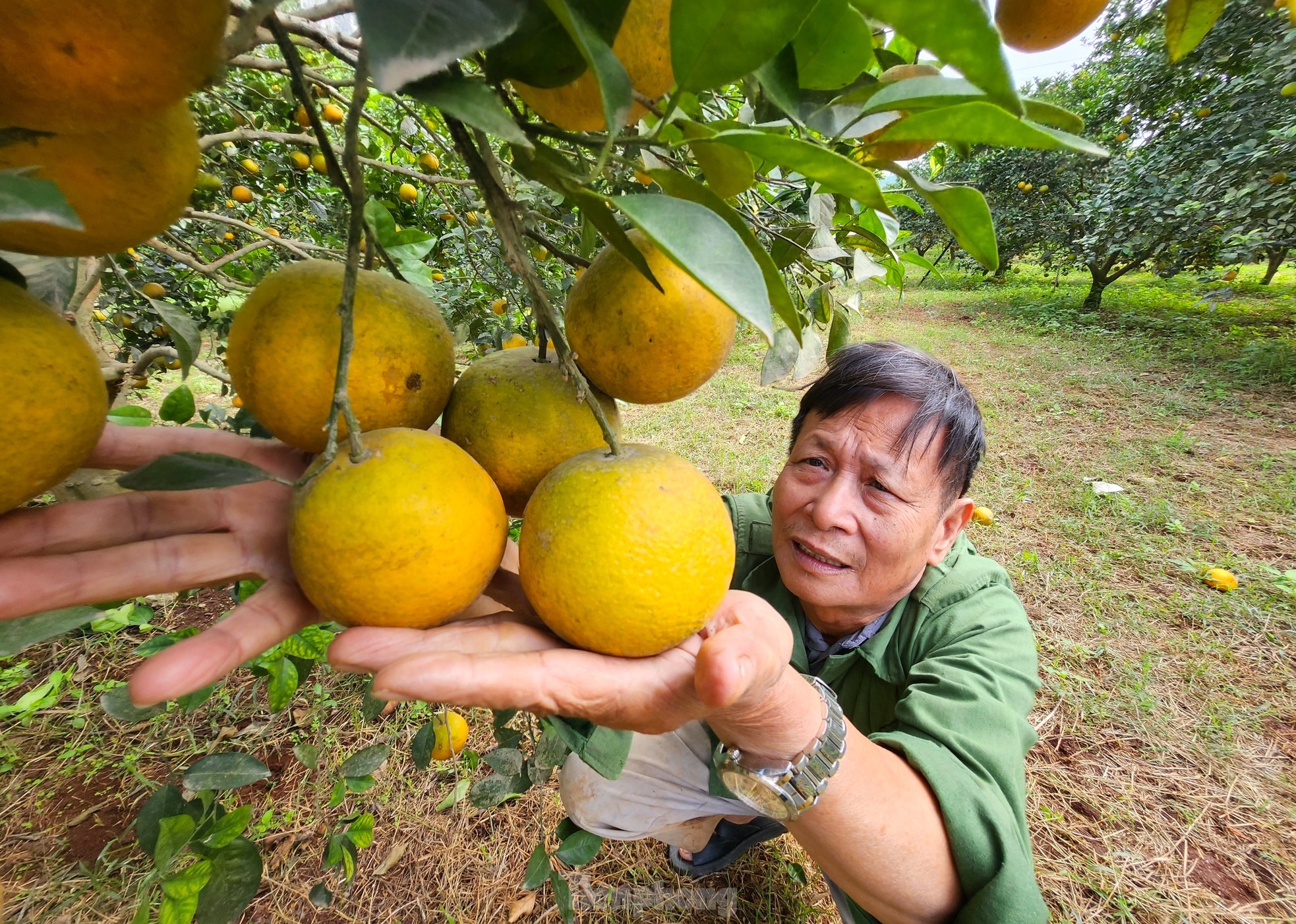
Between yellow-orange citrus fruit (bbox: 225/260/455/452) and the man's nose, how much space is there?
113 cm

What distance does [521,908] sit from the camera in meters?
1.93

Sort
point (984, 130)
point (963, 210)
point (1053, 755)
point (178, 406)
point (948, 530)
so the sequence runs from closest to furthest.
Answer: point (984, 130)
point (963, 210)
point (178, 406)
point (948, 530)
point (1053, 755)

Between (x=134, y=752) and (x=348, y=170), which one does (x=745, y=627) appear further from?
(x=134, y=752)

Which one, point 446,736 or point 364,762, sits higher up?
point 364,762

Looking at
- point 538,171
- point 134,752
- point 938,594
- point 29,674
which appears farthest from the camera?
point 29,674

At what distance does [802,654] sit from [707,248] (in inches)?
63.3

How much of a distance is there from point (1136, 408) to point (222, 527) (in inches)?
292

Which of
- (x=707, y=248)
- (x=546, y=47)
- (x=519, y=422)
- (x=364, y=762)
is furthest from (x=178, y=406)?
(x=707, y=248)

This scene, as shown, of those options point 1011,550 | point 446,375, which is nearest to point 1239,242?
point 1011,550

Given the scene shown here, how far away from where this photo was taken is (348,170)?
1.96 ft

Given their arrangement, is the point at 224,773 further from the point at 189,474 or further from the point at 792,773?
the point at 792,773

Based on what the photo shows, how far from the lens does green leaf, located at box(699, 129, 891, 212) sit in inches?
20.5

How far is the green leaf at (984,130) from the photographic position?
0.49 metres

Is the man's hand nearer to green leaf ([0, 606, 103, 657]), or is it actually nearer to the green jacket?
green leaf ([0, 606, 103, 657])
